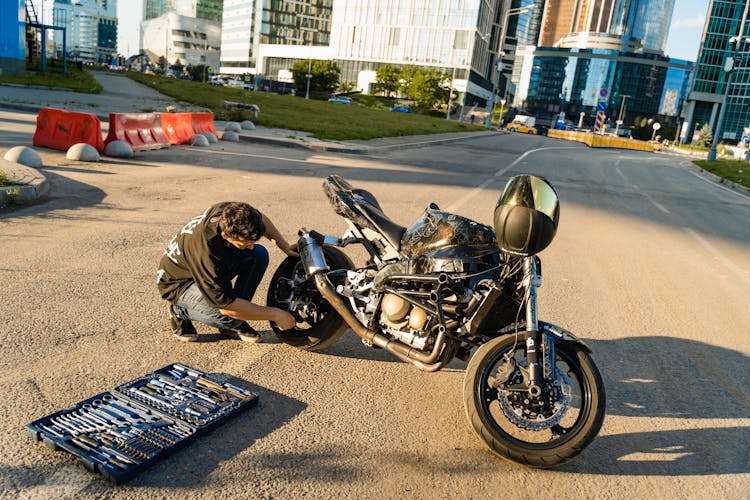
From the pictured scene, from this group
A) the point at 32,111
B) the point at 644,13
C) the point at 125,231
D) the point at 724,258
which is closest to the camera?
the point at 125,231

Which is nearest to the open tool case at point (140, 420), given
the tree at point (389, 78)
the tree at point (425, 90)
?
the tree at point (425, 90)

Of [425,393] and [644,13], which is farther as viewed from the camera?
[644,13]

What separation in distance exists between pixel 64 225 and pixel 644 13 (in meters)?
198

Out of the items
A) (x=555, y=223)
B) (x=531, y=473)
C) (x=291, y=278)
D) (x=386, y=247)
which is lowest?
(x=531, y=473)

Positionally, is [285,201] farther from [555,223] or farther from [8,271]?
[555,223]

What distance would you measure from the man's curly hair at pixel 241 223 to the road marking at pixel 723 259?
21.9ft

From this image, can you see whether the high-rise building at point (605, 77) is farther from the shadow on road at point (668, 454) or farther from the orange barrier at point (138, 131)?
the shadow on road at point (668, 454)

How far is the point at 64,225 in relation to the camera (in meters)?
7.11

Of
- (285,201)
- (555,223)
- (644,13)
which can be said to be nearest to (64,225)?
Result: (285,201)

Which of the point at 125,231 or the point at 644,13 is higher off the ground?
the point at 644,13

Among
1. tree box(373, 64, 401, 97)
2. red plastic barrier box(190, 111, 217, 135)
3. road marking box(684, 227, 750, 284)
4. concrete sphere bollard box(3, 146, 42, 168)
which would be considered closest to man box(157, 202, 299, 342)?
road marking box(684, 227, 750, 284)

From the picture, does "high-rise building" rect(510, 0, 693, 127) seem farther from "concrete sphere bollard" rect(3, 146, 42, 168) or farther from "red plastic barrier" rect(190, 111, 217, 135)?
"concrete sphere bollard" rect(3, 146, 42, 168)

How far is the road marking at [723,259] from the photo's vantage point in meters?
8.13

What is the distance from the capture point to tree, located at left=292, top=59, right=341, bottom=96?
3496 inches
